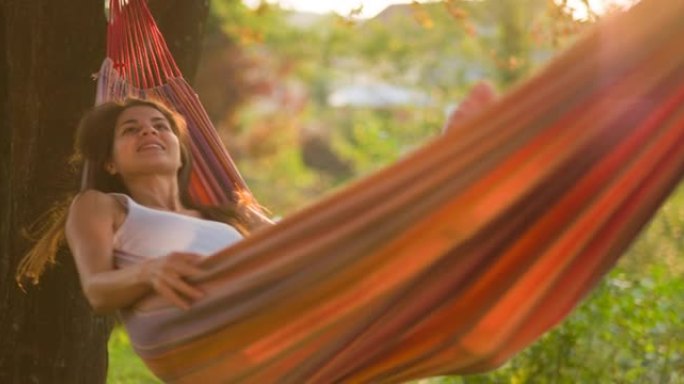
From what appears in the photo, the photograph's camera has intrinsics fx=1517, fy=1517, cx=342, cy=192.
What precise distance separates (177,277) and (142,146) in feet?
2.26

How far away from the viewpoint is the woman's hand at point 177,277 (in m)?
2.65

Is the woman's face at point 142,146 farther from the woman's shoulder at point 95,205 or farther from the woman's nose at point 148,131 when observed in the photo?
the woman's shoulder at point 95,205

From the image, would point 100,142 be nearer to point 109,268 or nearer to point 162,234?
point 162,234

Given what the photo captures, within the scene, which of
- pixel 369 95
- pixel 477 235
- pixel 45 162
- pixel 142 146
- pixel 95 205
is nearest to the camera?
pixel 477 235

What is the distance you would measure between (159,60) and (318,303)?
130 centimetres

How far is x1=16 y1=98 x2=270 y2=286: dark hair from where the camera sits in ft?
10.8

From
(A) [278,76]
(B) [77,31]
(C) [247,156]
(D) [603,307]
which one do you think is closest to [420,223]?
(B) [77,31]

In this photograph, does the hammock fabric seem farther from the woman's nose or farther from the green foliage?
the green foliage

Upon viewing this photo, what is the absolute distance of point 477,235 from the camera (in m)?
2.45

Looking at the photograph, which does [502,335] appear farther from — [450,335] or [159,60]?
[159,60]

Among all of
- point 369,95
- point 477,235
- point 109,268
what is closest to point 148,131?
point 109,268

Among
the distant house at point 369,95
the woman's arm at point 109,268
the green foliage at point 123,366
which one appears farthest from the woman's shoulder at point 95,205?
the distant house at point 369,95

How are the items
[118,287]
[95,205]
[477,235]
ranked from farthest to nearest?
[95,205] < [118,287] < [477,235]

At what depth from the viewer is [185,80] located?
153 inches
